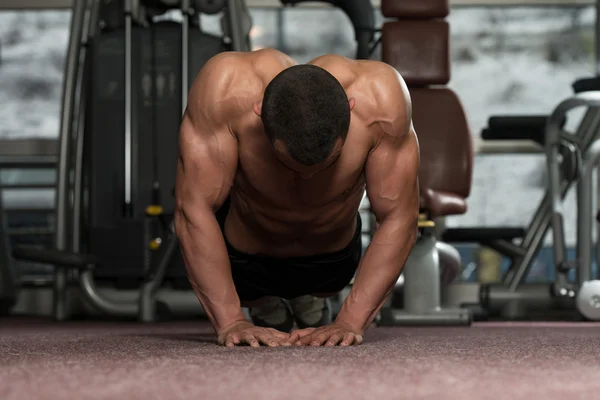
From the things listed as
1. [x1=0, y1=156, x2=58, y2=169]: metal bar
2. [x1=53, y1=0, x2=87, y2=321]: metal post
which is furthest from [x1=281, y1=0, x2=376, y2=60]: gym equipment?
[x1=0, y1=156, x2=58, y2=169]: metal bar

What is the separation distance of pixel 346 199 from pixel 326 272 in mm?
332

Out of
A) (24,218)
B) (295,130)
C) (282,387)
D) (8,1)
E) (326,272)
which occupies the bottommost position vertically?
(24,218)

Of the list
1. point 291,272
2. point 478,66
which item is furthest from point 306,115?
point 478,66

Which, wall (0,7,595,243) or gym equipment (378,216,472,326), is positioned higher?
wall (0,7,595,243)

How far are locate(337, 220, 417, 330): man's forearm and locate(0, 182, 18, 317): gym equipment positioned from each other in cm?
286

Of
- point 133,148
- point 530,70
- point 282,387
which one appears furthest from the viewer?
point 530,70

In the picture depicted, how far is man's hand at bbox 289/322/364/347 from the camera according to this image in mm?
1877

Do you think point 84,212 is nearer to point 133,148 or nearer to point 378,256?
point 133,148

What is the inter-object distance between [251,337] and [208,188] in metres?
0.34

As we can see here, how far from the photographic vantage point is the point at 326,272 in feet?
8.12

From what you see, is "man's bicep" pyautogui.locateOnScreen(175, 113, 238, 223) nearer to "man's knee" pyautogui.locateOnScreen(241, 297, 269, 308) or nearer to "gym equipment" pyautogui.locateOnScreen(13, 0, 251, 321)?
"man's knee" pyautogui.locateOnScreen(241, 297, 269, 308)

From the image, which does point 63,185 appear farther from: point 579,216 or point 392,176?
point 392,176

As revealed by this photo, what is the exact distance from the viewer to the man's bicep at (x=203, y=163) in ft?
6.54

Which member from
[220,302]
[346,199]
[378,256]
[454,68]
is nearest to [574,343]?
[378,256]
